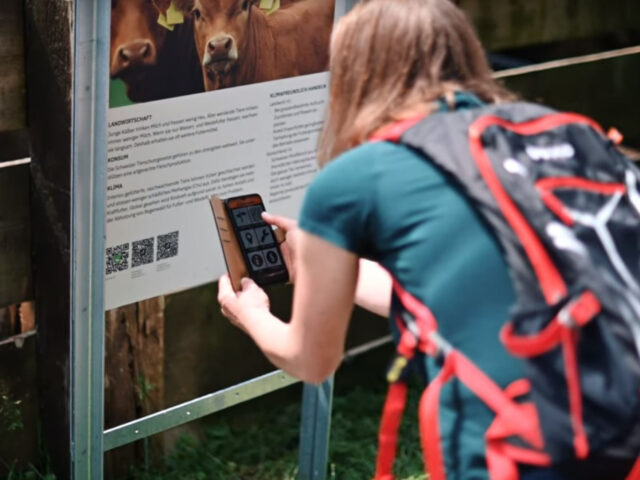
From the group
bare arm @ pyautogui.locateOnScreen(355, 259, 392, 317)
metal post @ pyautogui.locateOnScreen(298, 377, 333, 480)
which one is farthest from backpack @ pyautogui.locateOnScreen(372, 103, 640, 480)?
metal post @ pyautogui.locateOnScreen(298, 377, 333, 480)

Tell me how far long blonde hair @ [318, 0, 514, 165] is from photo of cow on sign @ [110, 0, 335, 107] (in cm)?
62

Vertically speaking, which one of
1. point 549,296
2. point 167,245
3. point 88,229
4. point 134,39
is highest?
point 134,39

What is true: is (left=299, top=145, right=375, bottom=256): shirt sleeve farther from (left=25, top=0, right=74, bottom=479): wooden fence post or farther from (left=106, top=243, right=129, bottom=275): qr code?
(left=25, top=0, right=74, bottom=479): wooden fence post

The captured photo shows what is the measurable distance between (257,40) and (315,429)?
1.16 metres

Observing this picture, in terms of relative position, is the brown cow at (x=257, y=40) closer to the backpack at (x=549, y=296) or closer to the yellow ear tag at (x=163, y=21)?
the yellow ear tag at (x=163, y=21)

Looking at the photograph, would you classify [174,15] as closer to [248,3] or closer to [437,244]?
[248,3]

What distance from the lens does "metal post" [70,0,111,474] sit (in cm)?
223

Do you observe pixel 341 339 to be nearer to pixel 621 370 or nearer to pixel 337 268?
pixel 337 268

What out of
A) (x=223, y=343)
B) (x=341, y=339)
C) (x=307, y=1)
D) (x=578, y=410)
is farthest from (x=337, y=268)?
(x=223, y=343)

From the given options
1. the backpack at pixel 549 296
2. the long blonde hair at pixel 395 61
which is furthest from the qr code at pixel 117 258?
the backpack at pixel 549 296

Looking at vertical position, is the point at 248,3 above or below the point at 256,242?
above

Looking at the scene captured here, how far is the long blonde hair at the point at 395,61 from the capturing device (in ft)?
6.01

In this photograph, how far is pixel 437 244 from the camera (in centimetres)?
168

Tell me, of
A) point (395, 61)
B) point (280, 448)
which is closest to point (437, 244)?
point (395, 61)
